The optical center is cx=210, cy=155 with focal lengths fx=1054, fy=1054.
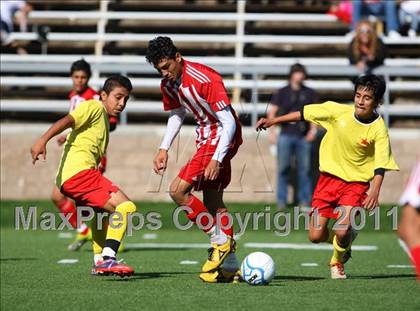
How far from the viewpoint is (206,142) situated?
28.1ft

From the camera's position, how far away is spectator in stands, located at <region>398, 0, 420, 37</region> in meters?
17.3

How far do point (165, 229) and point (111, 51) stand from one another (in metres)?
4.77

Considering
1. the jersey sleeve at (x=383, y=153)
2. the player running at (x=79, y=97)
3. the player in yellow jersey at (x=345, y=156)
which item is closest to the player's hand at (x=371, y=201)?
the jersey sleeve at (x=383, y=153)

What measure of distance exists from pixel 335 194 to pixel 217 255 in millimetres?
1300

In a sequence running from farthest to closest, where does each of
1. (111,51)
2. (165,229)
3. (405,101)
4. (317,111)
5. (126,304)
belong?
1. (111,51)
2. (405,101)
3. (165,229)
4. (317,111)
5. (126,304)

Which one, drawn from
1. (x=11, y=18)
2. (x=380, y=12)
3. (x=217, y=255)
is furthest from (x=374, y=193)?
(x=11, y=18)

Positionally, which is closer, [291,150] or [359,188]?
[359,188]

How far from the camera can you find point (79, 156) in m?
8.77

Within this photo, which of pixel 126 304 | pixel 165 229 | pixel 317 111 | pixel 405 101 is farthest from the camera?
pixel 405 101

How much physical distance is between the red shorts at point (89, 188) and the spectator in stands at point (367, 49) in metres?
7.63

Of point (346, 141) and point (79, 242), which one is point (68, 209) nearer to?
point (79, 242)

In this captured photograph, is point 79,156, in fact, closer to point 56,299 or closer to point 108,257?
point 108,257

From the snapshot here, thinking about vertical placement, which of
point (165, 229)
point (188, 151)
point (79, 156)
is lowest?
point (165, 229)

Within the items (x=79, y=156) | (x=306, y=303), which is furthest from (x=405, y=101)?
(x=306, y=303)
